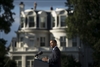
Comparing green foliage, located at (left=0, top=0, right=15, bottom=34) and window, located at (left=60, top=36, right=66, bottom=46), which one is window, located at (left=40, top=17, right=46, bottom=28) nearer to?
window, located at (left=60, top=36, right=66, bottom=46)

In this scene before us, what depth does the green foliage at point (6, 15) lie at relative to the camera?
134ft

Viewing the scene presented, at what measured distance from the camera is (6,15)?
41.9 m

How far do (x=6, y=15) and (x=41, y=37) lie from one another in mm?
26408

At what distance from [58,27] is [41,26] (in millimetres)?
3462

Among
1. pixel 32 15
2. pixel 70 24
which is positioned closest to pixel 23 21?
pixel 32 15

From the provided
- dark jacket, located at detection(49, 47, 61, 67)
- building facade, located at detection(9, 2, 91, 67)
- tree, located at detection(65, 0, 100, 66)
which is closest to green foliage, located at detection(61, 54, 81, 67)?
building facade, located at detection(9, 2, 91, 67)

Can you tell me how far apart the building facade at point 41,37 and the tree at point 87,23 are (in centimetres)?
2081

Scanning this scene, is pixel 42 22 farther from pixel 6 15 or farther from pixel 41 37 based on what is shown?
pixel 6 15

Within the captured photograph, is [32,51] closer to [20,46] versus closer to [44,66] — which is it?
[20,46]

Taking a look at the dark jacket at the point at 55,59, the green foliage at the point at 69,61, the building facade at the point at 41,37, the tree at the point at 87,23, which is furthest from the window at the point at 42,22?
the dark jacket at the point at 55,59

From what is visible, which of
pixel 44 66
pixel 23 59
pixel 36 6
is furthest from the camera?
pixel 36 6

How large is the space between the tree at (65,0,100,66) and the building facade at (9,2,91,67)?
20.8 metres

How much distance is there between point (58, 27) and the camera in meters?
65.9

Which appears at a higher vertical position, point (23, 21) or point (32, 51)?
point (23, 21)
